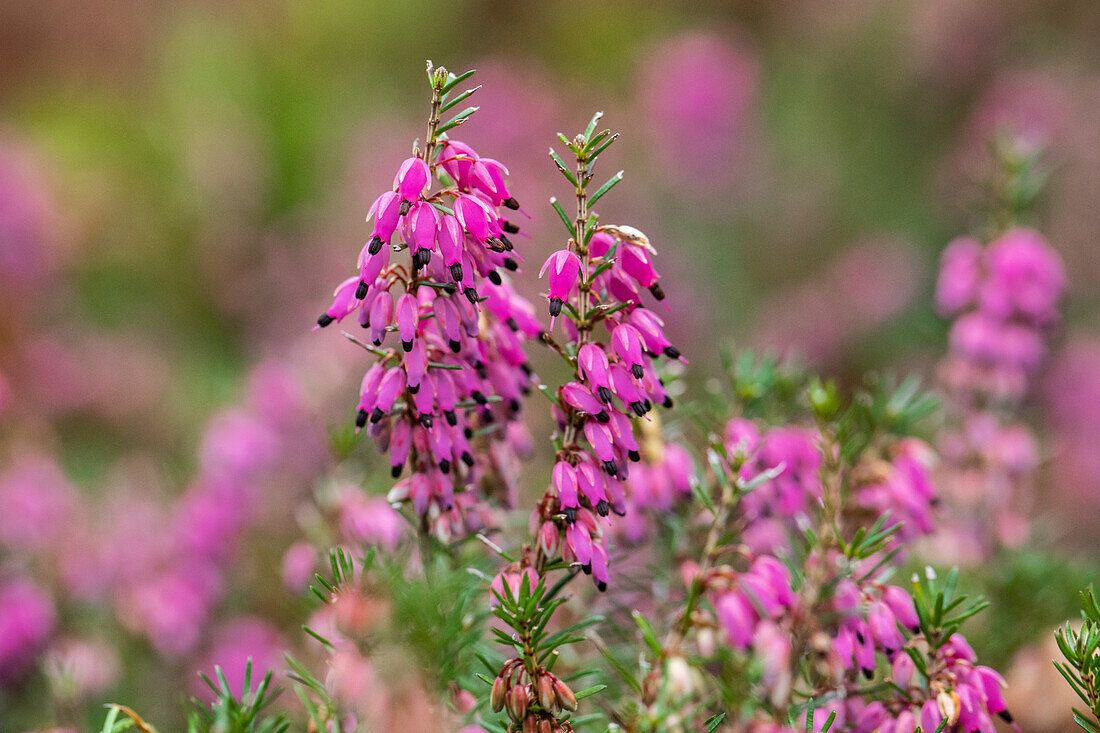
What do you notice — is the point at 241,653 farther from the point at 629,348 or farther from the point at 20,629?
the point at 629,348

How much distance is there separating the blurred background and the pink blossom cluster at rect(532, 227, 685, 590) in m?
0.93

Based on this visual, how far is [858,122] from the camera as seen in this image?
24.6 ft

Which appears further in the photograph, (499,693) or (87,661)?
(87,661)

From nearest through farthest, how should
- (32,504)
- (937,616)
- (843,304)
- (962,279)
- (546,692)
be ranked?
(546,692), (937,616), (962,279), (32,504), (843,304)

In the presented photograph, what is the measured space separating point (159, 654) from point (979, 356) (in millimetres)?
2558

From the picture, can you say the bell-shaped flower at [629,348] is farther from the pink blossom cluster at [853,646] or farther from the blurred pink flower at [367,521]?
the blurred pink flower at [367,521]

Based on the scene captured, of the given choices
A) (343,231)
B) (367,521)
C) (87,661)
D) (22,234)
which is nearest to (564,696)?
(367,521)

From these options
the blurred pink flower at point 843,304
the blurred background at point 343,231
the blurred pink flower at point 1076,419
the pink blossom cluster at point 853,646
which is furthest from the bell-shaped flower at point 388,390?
the blurred pink flower at point 843,304

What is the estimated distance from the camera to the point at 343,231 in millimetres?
6539

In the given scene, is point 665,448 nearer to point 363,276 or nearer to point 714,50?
point 363,276

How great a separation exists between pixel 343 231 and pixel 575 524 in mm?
5524

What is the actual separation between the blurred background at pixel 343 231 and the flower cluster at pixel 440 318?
683mm

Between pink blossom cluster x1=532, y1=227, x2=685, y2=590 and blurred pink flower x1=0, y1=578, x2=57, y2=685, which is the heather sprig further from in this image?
blurred pink flower x1=0, y1=578, x2=57, y2=685

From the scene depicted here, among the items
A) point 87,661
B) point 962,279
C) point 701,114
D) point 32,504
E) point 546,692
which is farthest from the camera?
point 701,114
